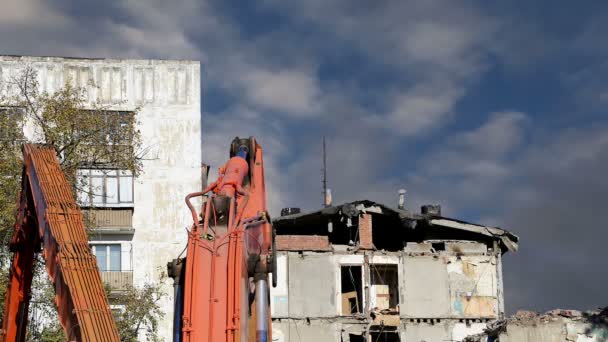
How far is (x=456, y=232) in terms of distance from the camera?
133 ft

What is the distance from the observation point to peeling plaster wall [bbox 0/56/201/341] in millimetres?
41656

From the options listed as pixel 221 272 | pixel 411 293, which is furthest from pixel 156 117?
pixel 221 272

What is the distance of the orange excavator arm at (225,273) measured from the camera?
10758mm

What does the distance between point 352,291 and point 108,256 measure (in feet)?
33.8

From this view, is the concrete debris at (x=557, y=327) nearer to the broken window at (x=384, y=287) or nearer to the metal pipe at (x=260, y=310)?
the broken window at (x=384, y=287)

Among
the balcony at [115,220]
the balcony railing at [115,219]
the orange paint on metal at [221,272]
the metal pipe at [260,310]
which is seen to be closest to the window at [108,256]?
the balcony at [115,220]

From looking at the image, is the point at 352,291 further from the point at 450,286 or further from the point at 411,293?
the point at 450,286

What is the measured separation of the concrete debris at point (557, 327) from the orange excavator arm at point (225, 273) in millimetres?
19904

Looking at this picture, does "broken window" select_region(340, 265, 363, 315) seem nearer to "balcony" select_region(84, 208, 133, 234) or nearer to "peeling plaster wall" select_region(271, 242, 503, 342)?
"peeling plaster wall" select_region(271, 242, 503, 342)

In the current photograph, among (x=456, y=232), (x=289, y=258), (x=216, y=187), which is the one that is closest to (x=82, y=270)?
(x=216, y=187)

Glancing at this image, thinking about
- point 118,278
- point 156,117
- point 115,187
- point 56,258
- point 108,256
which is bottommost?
point 56,258

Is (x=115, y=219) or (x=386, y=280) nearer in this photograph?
(x=386, y=280)

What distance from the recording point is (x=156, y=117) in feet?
140

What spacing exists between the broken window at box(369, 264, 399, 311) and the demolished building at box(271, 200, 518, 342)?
0.13 feet
